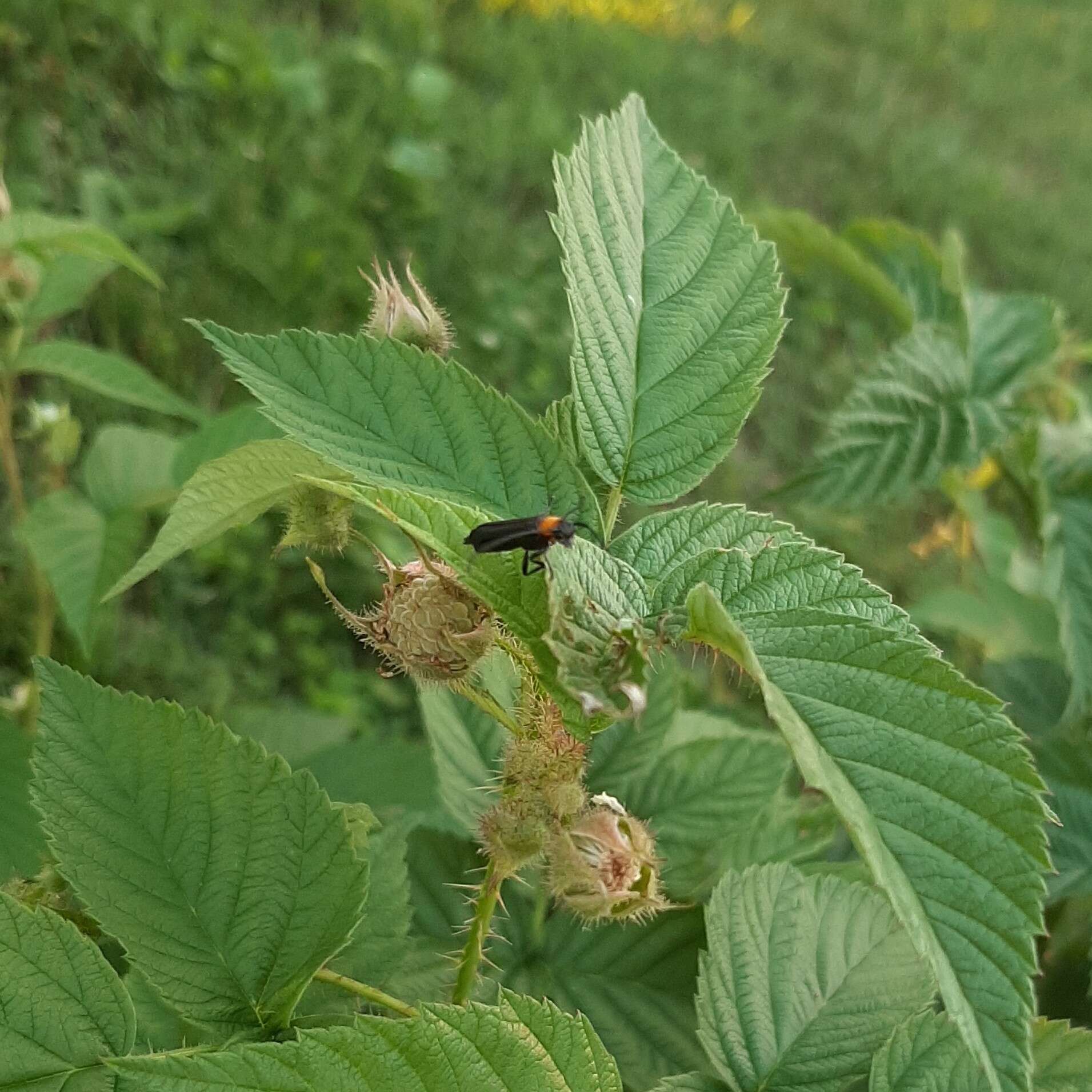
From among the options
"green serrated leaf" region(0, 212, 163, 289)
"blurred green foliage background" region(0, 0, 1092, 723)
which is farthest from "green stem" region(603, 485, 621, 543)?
"blurred green foliage background" region(0, 0, 1092, 723)

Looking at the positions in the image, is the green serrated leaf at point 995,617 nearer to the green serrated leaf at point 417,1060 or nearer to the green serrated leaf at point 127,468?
the green serrated leaf at point 127,468

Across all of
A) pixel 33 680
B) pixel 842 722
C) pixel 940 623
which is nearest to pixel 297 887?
pixel 842 722

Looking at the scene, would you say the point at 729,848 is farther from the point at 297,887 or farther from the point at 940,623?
the point at 940,623

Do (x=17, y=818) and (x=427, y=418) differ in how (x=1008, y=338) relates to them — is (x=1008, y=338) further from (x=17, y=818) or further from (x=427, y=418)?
(x=17, y=818)

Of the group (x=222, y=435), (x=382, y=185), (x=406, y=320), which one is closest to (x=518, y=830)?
(x=406, y=320)

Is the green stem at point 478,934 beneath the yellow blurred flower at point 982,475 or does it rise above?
beneath

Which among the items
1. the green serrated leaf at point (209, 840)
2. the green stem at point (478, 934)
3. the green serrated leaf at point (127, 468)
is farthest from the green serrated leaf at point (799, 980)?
the green serrated leaf at point (127, 468)
